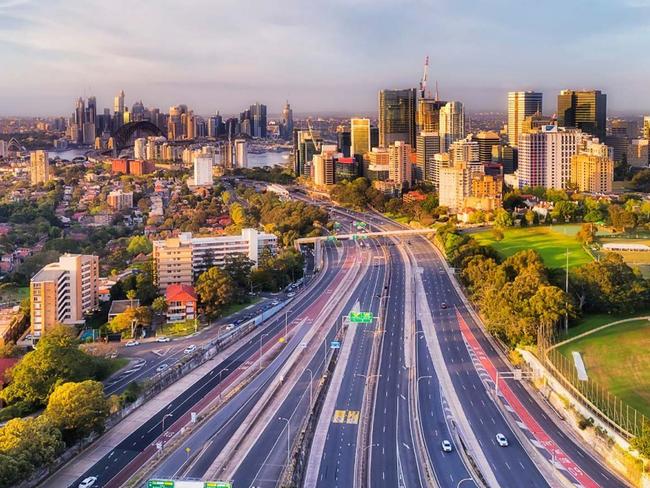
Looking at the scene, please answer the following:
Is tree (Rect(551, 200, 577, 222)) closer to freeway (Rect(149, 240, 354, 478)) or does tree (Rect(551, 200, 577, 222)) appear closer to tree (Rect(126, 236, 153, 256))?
tree (Rect(126, 236, 153, 256))

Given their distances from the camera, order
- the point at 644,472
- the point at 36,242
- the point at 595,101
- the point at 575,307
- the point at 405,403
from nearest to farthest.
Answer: the point at 644,472 < the point at 405,403 < the point at 575,307 < the point at 36,242 < the point at 595,101

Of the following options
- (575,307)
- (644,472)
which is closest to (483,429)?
(644,472)

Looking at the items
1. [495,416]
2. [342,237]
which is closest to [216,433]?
[495,416]

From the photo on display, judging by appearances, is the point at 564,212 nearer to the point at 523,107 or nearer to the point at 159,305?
the point at 159,305

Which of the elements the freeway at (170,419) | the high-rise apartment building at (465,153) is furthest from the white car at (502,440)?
the high-rise apartment building at (465,153)

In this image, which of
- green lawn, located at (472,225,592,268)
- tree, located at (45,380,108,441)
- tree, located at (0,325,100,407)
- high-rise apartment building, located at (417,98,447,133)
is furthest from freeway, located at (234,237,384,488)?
high-rise apartment building, located at (417,98,447,133)

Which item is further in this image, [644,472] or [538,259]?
[538,259]

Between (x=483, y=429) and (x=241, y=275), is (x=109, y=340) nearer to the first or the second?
(x=241, y=275)
